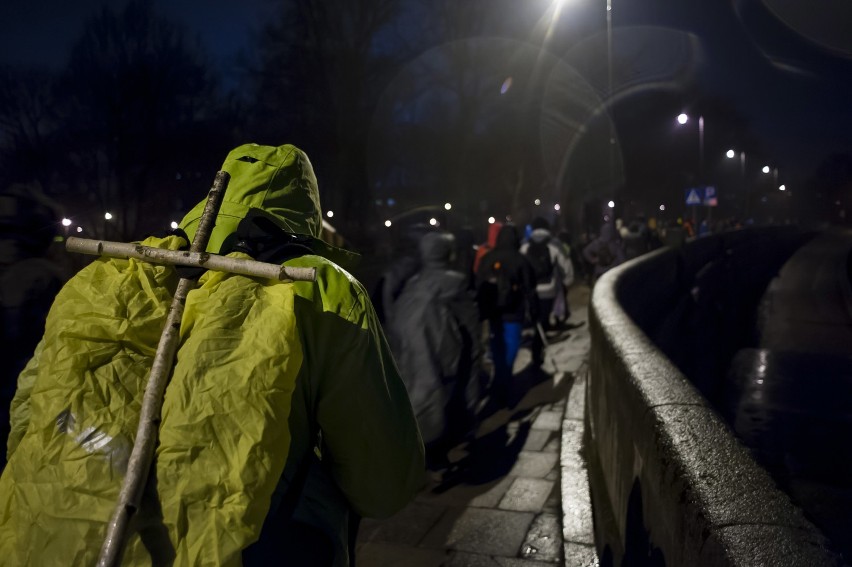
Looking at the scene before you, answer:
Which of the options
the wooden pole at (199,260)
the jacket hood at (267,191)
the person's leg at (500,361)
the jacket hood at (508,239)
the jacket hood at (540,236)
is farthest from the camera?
the jacket hood at (540,236)

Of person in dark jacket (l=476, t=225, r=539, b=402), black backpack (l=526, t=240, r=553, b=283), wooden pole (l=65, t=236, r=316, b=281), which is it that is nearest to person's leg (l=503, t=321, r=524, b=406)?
person in dark jacket (l=476, t=225, r=539, b=402)

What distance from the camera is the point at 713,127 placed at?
59250mm

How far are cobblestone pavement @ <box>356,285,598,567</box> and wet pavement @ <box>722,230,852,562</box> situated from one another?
47.4 inches

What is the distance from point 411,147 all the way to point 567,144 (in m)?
8.70

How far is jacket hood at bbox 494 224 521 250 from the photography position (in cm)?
805

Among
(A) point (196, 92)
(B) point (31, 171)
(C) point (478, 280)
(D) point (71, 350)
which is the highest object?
(A) point (196, 92)

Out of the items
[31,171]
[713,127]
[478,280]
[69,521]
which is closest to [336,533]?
[69,521]

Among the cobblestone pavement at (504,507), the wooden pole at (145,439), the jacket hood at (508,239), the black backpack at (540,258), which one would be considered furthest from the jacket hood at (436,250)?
the black backpack at (540,258)

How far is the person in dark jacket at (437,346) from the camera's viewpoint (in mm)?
5652

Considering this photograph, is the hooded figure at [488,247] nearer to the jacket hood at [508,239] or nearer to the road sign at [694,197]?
the jacket hood at [508,239]

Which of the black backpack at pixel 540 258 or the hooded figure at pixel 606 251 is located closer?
the black backpack at pixel 540 258

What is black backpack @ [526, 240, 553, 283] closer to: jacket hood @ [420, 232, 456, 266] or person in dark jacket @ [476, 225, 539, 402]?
person in dark jacket @ [476, 225, 539, 402]

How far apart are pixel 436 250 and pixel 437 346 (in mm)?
731

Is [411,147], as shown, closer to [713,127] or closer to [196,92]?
[196,92]
